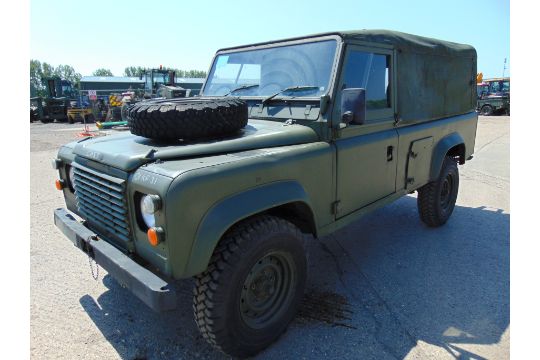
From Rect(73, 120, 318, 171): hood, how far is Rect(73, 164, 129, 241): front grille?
0.40ft

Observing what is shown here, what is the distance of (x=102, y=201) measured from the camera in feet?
8.75

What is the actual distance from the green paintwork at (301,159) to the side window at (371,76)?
0.20 ft

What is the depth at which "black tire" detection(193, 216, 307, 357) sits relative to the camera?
92.8 inches

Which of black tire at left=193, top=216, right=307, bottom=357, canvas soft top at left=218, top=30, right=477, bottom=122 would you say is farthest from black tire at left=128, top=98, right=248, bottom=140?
canvas soft top at left=218, top=30, right=477, bottom=122

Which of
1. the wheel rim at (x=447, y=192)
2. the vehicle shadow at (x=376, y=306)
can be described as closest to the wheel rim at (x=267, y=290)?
the vehicle shadow at (x=376, y=306)

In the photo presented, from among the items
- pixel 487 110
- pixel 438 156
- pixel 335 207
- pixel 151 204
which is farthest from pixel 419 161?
pixel 487 110

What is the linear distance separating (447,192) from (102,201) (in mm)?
4470

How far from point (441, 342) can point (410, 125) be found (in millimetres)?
2258

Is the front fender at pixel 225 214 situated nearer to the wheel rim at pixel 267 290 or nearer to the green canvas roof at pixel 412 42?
the wheel rim at pixel 267 290

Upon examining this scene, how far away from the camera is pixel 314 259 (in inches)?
165

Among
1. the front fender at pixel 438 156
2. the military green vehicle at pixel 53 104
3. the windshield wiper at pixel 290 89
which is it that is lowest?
the front fender at pixel 438 156

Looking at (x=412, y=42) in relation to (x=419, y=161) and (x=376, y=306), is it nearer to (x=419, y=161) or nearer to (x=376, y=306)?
(x=419, y=161)

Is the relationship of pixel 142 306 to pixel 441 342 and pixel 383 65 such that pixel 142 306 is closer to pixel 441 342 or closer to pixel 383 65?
pixel 441 342

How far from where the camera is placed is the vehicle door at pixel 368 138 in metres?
3.21
